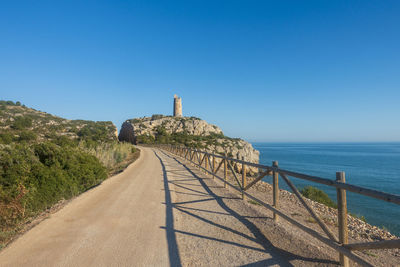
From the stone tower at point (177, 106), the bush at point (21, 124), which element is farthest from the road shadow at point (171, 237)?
the stone tower at point (177, 106)

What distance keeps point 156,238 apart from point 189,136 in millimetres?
58644

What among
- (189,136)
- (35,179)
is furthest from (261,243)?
(189,136)

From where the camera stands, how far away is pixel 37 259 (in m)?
3.19

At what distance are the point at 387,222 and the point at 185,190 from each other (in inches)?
571

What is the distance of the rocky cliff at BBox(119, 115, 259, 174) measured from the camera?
170 feet

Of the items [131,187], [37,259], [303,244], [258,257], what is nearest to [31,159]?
[131,187]

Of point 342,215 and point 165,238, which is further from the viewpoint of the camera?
point 165,238

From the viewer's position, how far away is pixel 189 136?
62.4m

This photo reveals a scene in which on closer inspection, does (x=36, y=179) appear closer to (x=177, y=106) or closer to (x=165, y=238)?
(x=165, y=238)

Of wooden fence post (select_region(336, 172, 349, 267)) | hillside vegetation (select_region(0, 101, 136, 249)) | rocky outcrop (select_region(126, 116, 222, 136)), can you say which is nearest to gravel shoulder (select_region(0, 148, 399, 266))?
wooden fence post (select_region(336, 172, 349, 267))

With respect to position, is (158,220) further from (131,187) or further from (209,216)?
(131,187)

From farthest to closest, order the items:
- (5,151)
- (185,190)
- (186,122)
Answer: (186,122), (185,190), (5,151)

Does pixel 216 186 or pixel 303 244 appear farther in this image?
pixel 216 186

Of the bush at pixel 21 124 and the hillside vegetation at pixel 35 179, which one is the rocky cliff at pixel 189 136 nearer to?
the bush at pixel 21 124
